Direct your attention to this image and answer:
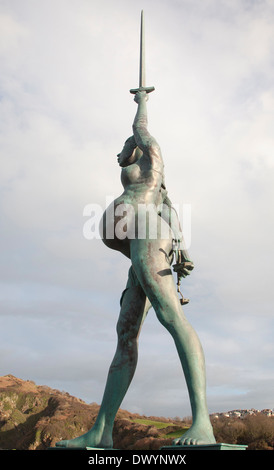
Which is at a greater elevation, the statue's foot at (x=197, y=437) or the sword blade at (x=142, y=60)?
the sword blade at (x=142, y=60)

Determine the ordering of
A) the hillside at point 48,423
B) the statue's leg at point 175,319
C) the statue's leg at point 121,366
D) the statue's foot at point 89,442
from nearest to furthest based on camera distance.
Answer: the statue's leg at point 175,319 < the statue's foot at point 89,442 < the statue's leg at point 121,366 < the hillside at point 48,423

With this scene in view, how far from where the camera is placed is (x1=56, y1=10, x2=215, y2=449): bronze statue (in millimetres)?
5699

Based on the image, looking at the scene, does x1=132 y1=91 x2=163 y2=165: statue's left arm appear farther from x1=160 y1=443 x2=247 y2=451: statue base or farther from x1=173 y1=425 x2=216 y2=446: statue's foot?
x1=160 y1=443 x2=247 y2=451: statue base

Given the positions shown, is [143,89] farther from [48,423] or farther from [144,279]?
[48,423]

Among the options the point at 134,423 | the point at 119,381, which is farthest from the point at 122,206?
the point at 134,423

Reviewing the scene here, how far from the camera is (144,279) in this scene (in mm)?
6137

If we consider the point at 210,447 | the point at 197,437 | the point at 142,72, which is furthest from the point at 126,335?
the point at 142,72

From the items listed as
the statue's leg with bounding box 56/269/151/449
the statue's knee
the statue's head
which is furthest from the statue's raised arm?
the statue's knee

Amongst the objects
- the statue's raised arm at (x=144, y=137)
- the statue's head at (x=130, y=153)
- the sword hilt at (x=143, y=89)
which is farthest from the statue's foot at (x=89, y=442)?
the sword hilt at (x=143, y=89)

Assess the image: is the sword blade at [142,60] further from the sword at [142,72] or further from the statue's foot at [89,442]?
the statue's foot at [89,442]

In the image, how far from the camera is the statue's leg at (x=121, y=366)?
236 inches

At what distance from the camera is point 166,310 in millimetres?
5945

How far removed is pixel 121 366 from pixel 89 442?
3.39ft

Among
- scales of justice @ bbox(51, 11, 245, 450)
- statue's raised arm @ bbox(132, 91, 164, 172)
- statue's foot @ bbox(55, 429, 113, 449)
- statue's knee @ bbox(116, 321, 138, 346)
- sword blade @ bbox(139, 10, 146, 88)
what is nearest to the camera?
scales of justice @ bbox(51, 11, 245, 450)
